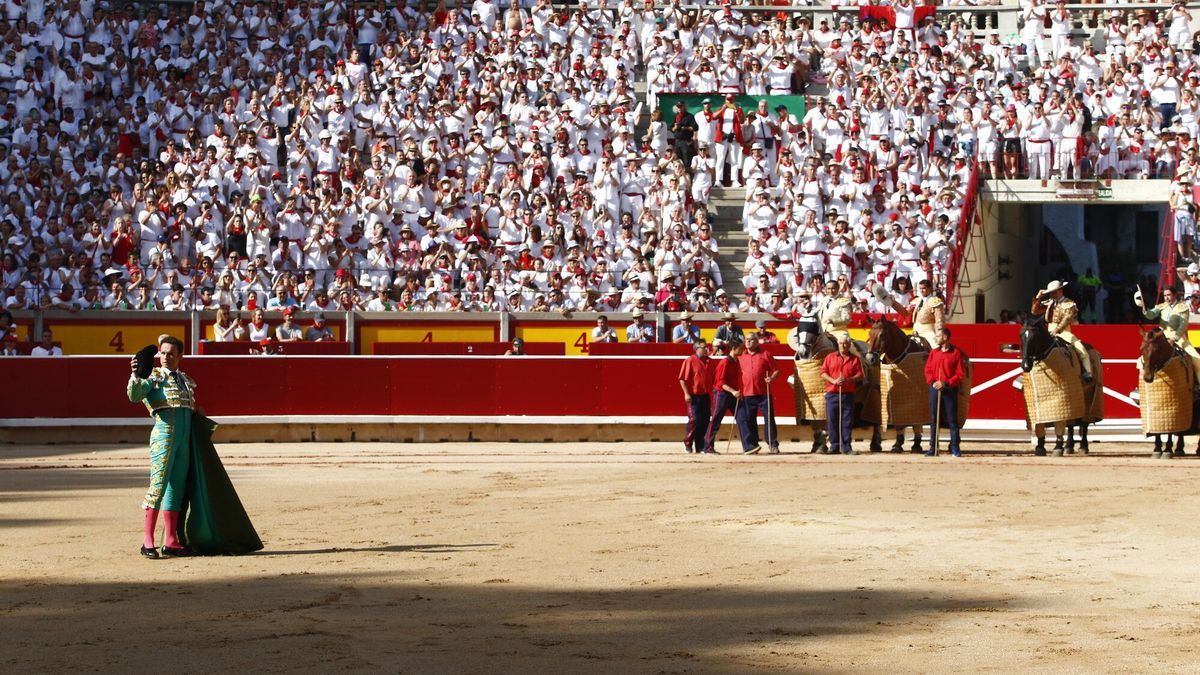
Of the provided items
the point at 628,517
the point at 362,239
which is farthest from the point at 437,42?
the point at 628,517

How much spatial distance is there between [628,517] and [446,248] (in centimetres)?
1235

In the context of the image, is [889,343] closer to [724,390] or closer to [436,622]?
[724,390]

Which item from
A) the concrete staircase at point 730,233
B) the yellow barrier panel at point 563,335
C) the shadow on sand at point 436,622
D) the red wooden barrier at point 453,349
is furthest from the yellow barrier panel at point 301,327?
the shadow on sand at point 436,622

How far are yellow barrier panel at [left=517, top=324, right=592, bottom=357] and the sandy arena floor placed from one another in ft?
24.5

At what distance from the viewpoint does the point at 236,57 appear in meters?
29.6

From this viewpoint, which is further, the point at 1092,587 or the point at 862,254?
the point at 862,254

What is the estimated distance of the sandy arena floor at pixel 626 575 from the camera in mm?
8625

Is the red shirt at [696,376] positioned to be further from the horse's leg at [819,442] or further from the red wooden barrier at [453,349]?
the red wooden barrier at [453,349]

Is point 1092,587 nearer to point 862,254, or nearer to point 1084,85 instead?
point 862,254

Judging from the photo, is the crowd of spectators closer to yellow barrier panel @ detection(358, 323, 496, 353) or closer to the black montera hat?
yellow barrier panel @ detection(358, 323, 496, 353)

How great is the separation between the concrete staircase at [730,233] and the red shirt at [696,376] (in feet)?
20.0

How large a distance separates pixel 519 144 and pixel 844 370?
30.0 feet

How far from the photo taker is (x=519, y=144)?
90.9 feet

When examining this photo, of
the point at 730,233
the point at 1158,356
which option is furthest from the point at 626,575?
the point at 730,233
